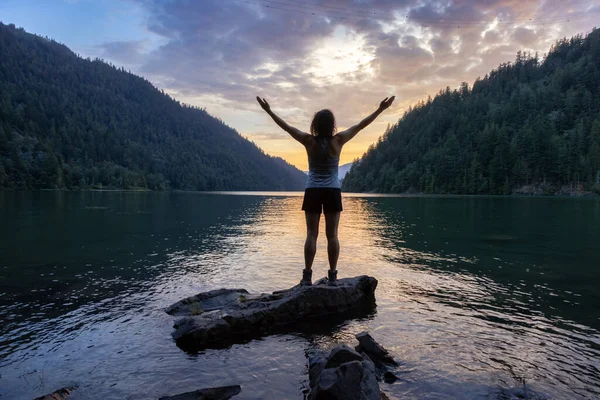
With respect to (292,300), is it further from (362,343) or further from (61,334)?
(61,334)

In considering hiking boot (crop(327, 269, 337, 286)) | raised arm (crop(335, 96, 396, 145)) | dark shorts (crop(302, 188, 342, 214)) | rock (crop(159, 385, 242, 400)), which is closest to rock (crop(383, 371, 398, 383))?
rock (crop(159, 385, 242, 400))

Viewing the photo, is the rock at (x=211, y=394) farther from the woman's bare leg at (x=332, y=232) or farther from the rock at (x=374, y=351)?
the woman's bare leg at (x=332, y=232)

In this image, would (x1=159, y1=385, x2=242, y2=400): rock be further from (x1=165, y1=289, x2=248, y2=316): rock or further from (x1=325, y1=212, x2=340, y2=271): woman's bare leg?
(x1=325, y1=212, x2=340, y2=271): woman's bare leg

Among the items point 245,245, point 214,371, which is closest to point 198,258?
point 245,245

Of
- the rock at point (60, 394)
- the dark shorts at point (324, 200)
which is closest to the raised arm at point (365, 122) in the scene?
the dark shorts at point (324, 200)

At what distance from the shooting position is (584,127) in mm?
175250

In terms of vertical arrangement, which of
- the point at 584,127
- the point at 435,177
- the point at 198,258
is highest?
the point at 584,127

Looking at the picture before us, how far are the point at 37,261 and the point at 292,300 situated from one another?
14.8m

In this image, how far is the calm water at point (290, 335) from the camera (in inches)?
263

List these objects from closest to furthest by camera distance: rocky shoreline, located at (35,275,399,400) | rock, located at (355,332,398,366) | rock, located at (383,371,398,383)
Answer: rocky shoreline, located at (35,275,399,400) → rock, located at (383,371,398,383) → rock, located at (355,332,398,366)

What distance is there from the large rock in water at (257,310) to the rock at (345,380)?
3.34 meters

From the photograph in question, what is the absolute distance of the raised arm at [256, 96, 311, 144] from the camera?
9.12 m

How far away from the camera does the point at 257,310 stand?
9617 millimetres

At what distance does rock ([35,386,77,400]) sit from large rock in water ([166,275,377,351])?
2355 millimetres
